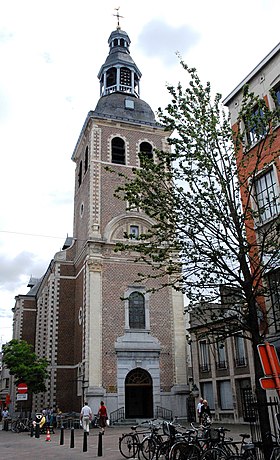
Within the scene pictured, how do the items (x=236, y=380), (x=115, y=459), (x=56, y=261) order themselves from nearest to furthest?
1. (x=115, y=459)
2. (x=236, y=380)
3. (x=56, y=261)

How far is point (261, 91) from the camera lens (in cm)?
1497

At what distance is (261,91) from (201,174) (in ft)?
18.8

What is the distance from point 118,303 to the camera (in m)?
27.9

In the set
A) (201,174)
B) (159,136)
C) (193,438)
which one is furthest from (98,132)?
(193,438)

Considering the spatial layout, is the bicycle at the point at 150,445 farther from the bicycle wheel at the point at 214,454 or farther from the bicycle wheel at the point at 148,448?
the bicycle wheel at the point at 214,454

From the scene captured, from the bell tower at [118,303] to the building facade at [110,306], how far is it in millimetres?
58

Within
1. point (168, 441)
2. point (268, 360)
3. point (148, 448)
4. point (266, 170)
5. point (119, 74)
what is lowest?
point (148, 448)

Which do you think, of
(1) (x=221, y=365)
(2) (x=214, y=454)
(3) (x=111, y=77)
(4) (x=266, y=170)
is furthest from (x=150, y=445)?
(3) (x=111, y=77)

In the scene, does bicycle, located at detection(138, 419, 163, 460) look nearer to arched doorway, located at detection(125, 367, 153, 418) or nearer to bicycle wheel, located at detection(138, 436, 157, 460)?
bicycle wheel, located at detection(138, 436, 157, 460)

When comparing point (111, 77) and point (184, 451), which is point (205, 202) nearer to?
point (184, 451)

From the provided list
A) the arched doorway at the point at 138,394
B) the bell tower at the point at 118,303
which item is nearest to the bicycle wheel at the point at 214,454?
the bell tower at the point at 118,303

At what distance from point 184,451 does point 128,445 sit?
9.15 feet

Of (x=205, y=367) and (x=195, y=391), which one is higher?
(x=205, y=367)

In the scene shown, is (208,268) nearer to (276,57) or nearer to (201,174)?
(201,174)
